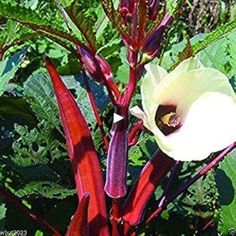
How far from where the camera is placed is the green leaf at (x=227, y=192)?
983 mm

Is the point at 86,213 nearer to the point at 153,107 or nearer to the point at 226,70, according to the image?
the point at 153,107

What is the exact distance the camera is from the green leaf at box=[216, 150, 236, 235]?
98cm

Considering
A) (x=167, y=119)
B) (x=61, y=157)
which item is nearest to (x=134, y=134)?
(x=167, y=119)

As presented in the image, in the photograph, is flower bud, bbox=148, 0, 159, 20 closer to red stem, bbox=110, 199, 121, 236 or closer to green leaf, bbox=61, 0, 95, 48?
green leaf, bbox=61, 0, 95, 48

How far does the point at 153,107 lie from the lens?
790mm

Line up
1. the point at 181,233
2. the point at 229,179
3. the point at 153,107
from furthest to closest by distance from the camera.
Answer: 1. the point at 181,233
2. the point at 229,179
3. the point at 153,107

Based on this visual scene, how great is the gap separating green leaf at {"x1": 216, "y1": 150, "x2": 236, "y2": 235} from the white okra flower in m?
0.20

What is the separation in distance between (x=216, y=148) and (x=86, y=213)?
0.16m

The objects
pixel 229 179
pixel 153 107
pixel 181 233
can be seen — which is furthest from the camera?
pixel 181 233

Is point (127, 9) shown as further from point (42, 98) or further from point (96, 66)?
point (42, 98)

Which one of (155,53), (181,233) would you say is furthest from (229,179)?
(155,53)

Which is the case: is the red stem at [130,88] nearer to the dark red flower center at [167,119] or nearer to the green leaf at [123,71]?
the dark red flower center at [167,119]

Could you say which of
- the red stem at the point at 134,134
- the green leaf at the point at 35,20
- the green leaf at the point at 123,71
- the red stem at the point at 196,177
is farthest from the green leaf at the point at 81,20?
the green leaf at the point at 123,71

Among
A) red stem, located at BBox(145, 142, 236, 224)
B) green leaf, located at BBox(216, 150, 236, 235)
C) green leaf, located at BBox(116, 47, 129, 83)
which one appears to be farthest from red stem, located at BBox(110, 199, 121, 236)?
green leaf, located at BBox(116, 47, 129, 83)
